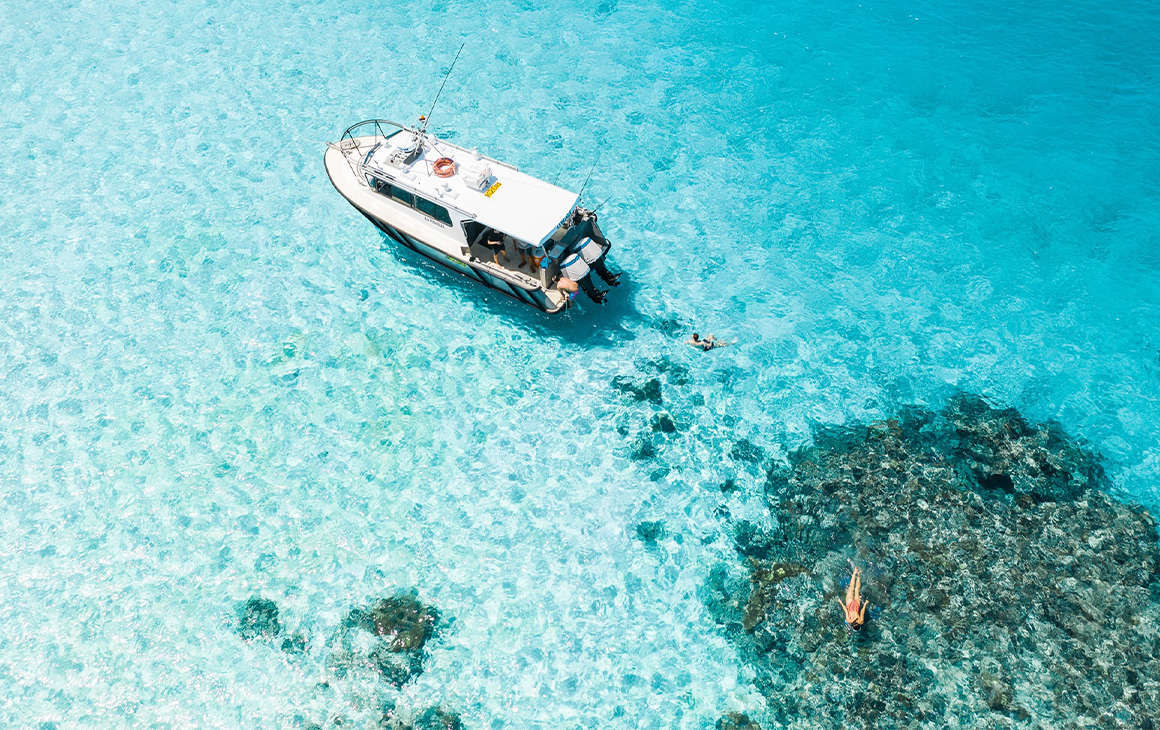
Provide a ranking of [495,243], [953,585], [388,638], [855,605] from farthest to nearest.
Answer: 1. [495,243]
2. [953,585]
3. [855,605]
4. [388,638]

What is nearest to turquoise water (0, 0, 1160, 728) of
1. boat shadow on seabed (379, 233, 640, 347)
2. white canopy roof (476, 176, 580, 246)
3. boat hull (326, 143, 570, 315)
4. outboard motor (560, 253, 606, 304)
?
boat shadow on seabed (379, 233, 640, 347)

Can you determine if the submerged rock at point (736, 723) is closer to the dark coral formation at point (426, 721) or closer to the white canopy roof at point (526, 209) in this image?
the dark coral formation at point (426, 721)

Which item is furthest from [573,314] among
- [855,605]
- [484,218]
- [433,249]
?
[855,605]

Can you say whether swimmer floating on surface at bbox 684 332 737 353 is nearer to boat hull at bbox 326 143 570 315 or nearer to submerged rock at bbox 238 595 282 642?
boat hull at bbox 326 143 570 315

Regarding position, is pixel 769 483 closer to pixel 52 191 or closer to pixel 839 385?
pixel 839 385

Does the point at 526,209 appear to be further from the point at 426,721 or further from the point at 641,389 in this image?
the point at 426,721

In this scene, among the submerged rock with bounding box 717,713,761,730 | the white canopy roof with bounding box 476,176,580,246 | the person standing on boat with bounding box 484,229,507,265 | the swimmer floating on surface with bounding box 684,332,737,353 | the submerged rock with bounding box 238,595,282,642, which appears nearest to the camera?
the submerged rock with bounding box 717,713,761,730
